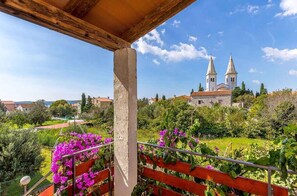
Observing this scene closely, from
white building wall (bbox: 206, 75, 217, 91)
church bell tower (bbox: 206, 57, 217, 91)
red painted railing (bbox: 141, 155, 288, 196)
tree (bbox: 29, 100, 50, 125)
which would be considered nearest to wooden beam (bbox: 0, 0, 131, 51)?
red painted railing (bbox: 141, 155, 288, 196)

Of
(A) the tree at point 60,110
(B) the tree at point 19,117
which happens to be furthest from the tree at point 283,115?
(A) the tree at point 60,110

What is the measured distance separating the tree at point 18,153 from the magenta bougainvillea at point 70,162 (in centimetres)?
494

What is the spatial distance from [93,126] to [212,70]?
120 ft

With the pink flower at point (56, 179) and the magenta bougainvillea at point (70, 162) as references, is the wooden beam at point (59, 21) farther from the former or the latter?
the pink flower at point (56, 179)

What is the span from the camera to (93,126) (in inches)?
427

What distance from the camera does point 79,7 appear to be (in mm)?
1366

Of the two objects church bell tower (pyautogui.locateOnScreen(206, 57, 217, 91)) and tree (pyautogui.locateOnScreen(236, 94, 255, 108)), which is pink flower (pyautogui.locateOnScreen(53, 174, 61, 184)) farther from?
church bell tower (pyautogui.locateOnScreen(206, 57, 217, 91))

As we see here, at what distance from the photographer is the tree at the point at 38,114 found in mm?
14156

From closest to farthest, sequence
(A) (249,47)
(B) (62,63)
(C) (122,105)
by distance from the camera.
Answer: (C) (122,105)
(B) (62,63)
(A) (249,47)

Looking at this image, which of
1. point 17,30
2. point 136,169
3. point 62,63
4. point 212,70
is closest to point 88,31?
point 136,169

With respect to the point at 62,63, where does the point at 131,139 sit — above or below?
below

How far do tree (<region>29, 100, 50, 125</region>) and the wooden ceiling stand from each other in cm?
1557

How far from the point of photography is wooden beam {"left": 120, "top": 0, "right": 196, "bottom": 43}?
1.41m

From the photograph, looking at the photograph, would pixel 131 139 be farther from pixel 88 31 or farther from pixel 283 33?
pixel 283 33
